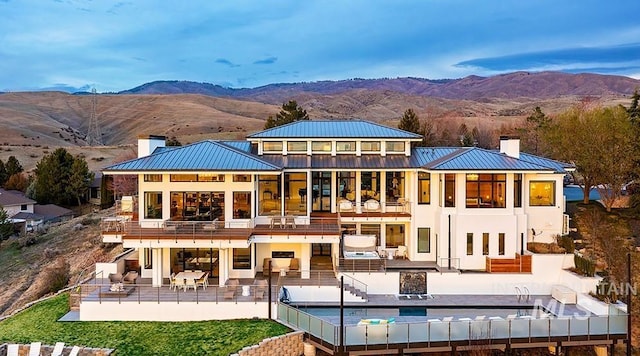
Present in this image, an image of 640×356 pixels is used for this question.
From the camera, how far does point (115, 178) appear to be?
4891 cm

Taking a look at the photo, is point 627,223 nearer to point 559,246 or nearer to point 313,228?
point 559,246

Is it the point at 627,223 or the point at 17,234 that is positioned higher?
the point at 627,223

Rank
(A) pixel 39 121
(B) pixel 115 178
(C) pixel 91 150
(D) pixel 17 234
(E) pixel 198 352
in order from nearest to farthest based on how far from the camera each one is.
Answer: (E) pixel 198 352, (D) pixel 17 234, (B) pixel 115 178, (C) pixel 91 150, (A) pixel 39 121

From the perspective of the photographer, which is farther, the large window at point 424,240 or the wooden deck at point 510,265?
the large window at point 424,240

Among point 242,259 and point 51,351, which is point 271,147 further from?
point 51,351

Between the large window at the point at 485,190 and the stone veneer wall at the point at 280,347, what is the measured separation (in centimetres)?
1080

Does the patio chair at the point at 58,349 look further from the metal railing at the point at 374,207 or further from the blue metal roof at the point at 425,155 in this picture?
the blue metal roof at the point at 425,155

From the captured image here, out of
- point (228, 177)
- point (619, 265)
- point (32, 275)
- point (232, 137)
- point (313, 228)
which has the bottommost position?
point (32, 275)

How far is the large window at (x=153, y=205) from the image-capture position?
874 inches

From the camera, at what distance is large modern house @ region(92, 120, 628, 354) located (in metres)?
20.8

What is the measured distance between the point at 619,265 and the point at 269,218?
16273 millimetres

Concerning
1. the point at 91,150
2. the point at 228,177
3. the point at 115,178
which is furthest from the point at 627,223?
the point at 91,150

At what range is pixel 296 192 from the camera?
24.9 metres

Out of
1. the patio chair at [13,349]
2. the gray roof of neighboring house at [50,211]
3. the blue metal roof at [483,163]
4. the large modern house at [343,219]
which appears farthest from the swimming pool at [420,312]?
the gray roof of neighboring house at [50,211]
